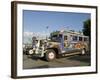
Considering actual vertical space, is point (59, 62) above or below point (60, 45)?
below

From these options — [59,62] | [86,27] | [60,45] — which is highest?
[86,27]

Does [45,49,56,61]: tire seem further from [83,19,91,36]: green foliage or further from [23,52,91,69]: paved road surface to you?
[83,19,91,36]: green foliage

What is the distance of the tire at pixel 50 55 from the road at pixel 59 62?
32 millimetres

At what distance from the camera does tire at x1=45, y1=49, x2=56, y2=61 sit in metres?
2.13

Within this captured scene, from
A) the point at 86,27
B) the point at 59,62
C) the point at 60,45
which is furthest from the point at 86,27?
the point at 59,62

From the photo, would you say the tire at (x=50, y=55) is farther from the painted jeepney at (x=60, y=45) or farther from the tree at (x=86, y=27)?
the tree at (x=86, y=27)

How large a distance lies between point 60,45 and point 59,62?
148 mm

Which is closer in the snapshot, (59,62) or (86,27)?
(59,62)

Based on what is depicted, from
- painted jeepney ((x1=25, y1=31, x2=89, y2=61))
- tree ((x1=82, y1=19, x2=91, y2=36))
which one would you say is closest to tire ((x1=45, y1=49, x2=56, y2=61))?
painted jeepney ((x1=25, y1=31, x2=89, y2=61))

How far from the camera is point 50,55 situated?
215 centimetres

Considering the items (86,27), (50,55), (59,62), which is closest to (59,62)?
(59,62)

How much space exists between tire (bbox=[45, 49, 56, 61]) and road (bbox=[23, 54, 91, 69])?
0.03 m

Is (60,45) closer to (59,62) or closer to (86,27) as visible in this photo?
(59,62)

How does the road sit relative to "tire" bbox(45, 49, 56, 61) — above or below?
below
